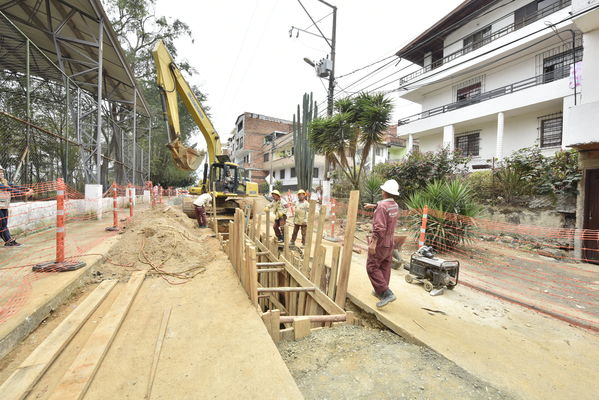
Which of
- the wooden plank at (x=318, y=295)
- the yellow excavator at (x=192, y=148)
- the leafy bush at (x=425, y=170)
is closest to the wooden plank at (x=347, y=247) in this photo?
the wooden plank at (x=318, y=295)

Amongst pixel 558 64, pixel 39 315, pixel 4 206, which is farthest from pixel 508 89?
pixel 4 206

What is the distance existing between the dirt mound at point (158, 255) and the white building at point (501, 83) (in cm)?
987

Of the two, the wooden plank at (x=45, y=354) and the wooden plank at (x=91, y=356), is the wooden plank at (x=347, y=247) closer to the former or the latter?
the wooden plank at (x=91, y=356)

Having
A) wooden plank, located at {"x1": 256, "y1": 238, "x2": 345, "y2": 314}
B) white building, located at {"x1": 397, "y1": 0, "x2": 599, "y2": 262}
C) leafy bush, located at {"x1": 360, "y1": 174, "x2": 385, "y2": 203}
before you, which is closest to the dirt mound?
A: wooden plank, located at {"x1": 256, "y1": 238, "x2": 345, "y2": 314}

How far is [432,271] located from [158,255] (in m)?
4.53

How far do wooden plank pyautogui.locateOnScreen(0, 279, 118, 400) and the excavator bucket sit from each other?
231 inches

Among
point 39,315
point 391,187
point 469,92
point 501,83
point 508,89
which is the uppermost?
point 469,92

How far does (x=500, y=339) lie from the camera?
257 centimetres

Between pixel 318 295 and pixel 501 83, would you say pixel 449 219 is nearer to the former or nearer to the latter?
pixel 318 295

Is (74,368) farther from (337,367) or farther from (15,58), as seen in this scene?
(15,58)

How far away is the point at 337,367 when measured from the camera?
2.10 meters

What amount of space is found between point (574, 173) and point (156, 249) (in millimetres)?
9783

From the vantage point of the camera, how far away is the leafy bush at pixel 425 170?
29.7ft

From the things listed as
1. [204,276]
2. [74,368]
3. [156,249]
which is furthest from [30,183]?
[74,368]
